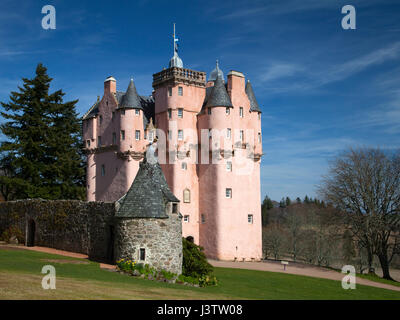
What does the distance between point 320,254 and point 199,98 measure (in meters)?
31.8

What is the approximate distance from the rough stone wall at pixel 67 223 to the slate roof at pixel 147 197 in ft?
12.7

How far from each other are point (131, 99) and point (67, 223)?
17.1 m

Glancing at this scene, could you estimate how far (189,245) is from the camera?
95.9 ft

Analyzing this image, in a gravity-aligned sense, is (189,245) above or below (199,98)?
below

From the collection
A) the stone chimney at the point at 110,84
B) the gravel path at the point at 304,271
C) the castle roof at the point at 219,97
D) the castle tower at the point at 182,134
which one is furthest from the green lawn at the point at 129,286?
the stone chimney at the point at 110,84

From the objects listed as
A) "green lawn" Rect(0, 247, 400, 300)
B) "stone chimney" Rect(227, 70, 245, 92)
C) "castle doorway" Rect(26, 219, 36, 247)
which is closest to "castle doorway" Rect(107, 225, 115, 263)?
"green lawn" Rect(0, 247, 400, 300)

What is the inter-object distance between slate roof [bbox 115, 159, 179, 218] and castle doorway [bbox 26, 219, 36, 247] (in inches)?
506

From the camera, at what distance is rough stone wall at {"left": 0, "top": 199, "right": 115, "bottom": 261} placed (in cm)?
3081

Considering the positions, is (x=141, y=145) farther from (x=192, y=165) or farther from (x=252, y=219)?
(x=252, y=219)

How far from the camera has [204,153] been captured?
45062 mm

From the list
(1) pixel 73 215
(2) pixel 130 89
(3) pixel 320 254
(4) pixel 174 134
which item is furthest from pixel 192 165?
(3) pixel 320 254

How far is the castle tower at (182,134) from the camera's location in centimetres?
4450

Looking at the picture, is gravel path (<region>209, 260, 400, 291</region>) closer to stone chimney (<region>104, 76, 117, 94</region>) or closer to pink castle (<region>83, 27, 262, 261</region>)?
pink castle (<region>83, 27, 262, 261</region>)

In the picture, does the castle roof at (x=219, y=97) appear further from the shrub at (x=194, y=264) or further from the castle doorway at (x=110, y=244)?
the shrub at (x=194, y=264)
